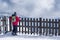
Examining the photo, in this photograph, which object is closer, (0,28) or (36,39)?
(36,39)

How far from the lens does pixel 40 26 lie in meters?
15.1

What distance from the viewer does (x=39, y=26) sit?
1516 cm

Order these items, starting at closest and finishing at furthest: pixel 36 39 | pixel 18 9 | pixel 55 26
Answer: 1. pixel 36 39
2. pixel 55 26
3. pixel 18 9

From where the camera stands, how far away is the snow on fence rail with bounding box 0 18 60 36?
1495 cm

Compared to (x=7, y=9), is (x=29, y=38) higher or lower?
lower

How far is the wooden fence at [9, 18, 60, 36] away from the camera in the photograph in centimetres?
1495

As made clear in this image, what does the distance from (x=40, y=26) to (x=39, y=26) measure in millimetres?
78

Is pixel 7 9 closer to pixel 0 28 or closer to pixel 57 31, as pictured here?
pixel 0 28

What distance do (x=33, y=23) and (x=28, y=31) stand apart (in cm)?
72

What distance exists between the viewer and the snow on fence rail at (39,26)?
Result: 15.0m

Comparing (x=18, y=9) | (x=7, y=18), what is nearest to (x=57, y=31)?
(x=7, y=18)

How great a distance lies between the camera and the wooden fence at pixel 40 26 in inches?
589

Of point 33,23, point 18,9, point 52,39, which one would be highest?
point 18,9

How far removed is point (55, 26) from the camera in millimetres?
14977
